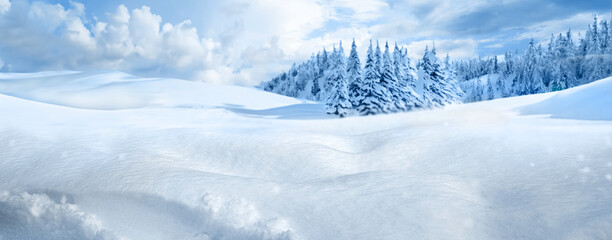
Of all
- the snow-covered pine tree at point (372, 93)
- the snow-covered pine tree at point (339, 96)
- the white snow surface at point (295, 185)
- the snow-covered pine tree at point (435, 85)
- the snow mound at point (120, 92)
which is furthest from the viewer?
the snow-covered pine tree at point (435, 85)

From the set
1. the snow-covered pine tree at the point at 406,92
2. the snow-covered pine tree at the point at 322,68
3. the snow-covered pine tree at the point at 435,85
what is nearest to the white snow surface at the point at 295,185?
the snow-covered pine tree at the point at 406,92

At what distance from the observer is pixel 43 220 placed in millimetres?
4402

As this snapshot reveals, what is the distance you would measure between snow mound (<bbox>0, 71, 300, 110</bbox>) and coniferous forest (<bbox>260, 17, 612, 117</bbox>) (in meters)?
12.3

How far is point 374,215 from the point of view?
4203 mm

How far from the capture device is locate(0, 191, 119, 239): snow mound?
4.15 m

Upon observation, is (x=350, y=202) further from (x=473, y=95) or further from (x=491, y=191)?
(x=473, y=95)

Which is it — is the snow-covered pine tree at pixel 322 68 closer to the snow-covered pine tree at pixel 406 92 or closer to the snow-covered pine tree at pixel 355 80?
the snow-covered pine tree at pixel 406 92

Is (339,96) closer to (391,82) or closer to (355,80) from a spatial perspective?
(355,80)

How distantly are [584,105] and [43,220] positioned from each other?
17546 mm

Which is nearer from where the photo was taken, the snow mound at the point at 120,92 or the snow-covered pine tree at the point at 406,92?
the snow mound at the point at 120,92

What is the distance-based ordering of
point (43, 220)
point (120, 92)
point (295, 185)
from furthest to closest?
point (120, 92) → point (295, 185) → point (43, 220)

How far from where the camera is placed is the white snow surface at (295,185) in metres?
4.03

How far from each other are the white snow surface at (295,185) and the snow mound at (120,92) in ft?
93.6

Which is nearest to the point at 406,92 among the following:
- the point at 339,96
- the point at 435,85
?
the point at 435,85
